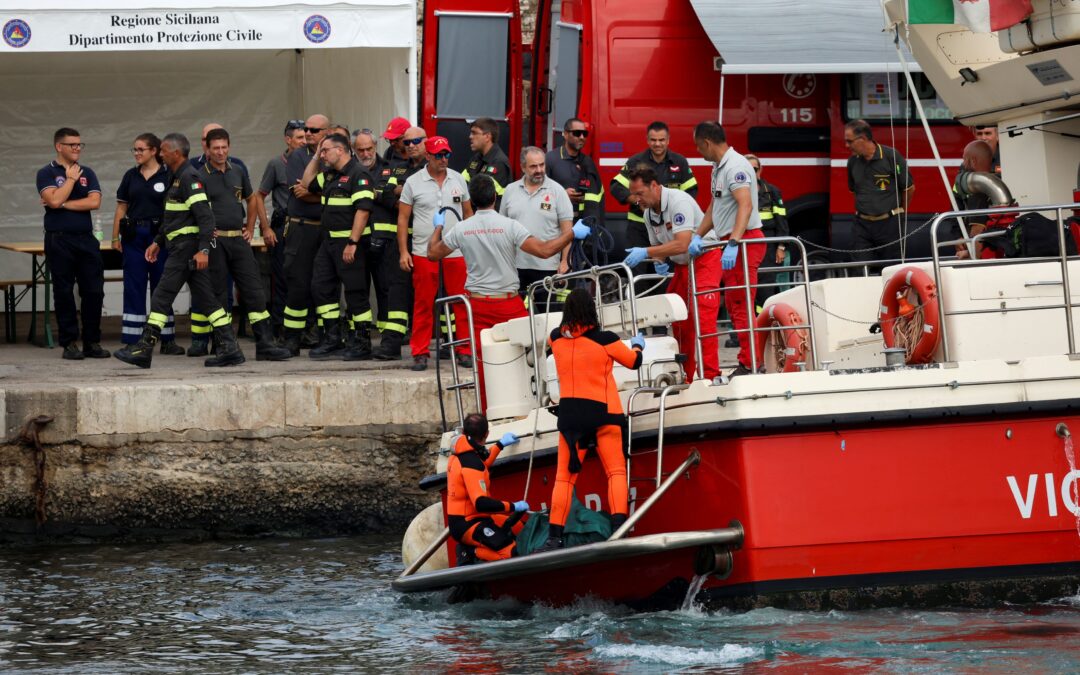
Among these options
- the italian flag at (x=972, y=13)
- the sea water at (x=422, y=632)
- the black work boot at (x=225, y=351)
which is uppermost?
the italian flag at (x=972, y=13)

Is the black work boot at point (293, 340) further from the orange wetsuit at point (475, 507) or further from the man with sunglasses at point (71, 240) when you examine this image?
the orange wetsuit at point (475, 507)

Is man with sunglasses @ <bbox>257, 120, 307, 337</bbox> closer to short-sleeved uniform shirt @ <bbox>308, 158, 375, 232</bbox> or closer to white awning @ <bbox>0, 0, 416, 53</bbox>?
white awning @ <bbox>0, 0, 416, 53</bbox>

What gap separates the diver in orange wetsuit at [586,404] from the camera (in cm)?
720

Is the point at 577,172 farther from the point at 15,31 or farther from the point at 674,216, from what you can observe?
→ the point at 15,31

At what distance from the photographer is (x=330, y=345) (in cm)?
1178

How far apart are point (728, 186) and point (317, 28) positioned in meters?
4.27

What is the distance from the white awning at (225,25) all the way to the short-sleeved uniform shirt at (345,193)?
4.10ft

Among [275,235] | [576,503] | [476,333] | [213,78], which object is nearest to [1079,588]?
[576,503]

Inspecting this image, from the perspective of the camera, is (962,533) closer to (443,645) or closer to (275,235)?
(443,645)

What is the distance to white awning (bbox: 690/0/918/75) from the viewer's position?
41.4 ft

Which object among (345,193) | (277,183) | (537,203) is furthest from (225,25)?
(537,203)

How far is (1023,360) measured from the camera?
694 centimetres

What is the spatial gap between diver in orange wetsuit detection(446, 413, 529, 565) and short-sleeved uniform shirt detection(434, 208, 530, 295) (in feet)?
5.85

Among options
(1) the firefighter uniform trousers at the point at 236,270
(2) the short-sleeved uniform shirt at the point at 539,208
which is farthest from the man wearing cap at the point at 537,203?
(1) the firefighter uniform trousers at the point at 236,270
